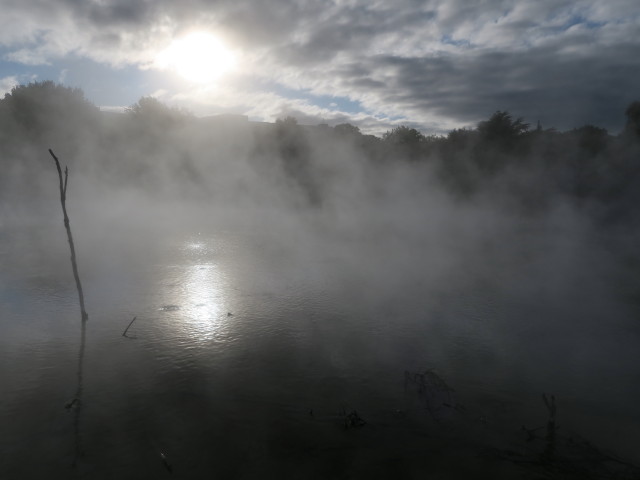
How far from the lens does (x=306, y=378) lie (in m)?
7.59

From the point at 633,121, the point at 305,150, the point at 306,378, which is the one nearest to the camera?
the point at 306,378

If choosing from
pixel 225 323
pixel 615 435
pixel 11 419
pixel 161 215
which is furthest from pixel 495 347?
pixel 161 215

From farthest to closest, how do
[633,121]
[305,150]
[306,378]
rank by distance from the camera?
1. [305,150]
2. [633,121]
3. [306,378]

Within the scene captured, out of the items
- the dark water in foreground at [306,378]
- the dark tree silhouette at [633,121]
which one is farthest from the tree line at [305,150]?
the dark water in foreground at [306,378]

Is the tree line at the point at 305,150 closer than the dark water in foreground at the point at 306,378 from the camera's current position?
No

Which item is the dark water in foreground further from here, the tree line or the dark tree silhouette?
the dark tree silhouette

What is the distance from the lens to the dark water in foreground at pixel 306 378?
5.56 m

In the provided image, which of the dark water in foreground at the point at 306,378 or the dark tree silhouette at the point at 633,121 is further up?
the dark tree silhouette at the point at 633,121

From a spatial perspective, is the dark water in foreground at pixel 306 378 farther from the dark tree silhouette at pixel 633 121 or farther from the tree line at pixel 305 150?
the dark tree silhouette at pixel 633 121

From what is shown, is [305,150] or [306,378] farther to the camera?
[305,150]

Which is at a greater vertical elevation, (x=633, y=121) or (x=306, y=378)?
(x=633, y=121)

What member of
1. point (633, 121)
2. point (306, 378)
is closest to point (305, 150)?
point (633, 121)

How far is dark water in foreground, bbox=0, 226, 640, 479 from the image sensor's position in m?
5.56

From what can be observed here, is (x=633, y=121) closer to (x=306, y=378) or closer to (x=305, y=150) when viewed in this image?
(x=305, y=150)
